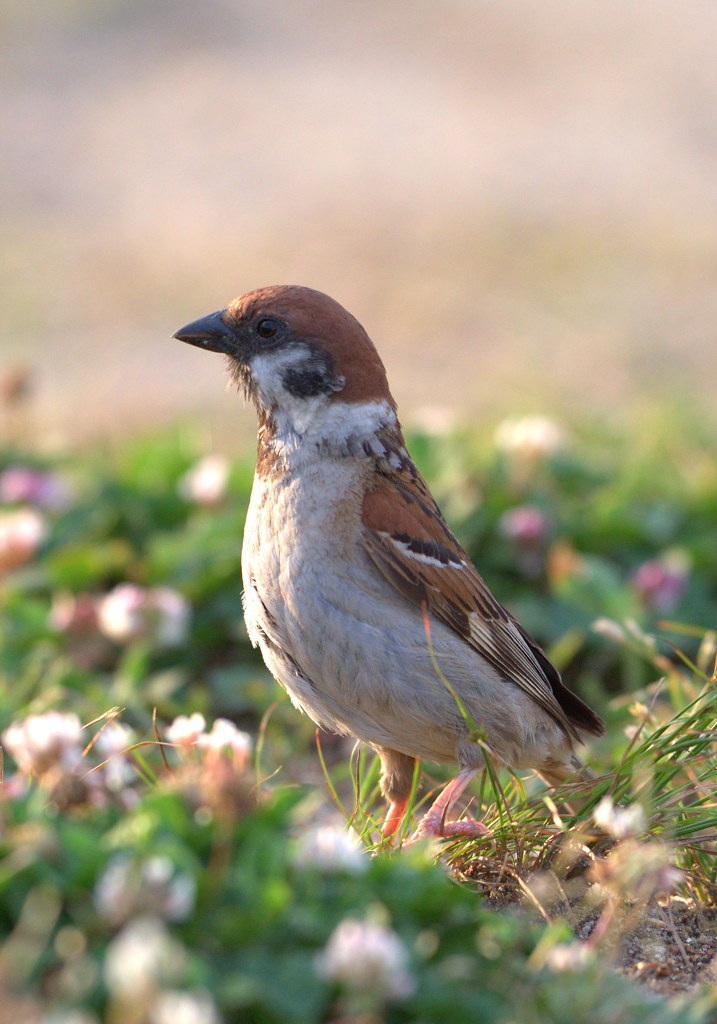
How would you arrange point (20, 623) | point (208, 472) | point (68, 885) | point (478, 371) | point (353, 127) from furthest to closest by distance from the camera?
point (353, 127) < point (478, 371) < point (208, 472) < point (20, 623) < point (68, 885)

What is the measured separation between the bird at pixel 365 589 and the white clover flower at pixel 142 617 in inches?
51.1

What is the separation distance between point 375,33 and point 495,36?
162cm

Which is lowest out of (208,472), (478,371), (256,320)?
(478,371)

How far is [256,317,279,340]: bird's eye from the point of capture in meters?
3.56

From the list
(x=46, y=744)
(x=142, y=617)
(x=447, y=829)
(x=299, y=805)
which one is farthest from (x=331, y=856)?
(x=142, y=617)

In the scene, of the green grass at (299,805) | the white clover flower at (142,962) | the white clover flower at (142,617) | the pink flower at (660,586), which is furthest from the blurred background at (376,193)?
the white clover flower at (142,962)

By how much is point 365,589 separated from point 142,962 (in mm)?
1565

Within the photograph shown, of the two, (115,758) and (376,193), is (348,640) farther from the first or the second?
(376,193)

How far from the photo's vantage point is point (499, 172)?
14320 mm

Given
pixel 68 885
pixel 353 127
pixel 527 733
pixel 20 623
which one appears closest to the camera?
pixel 68 885

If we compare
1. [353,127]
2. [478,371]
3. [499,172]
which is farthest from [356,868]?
[353,127]

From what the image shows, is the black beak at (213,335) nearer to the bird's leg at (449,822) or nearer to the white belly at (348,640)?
the white belly at (348,640)

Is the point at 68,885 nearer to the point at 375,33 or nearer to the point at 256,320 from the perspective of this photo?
the point at 256,320

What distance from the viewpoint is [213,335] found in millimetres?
3664
